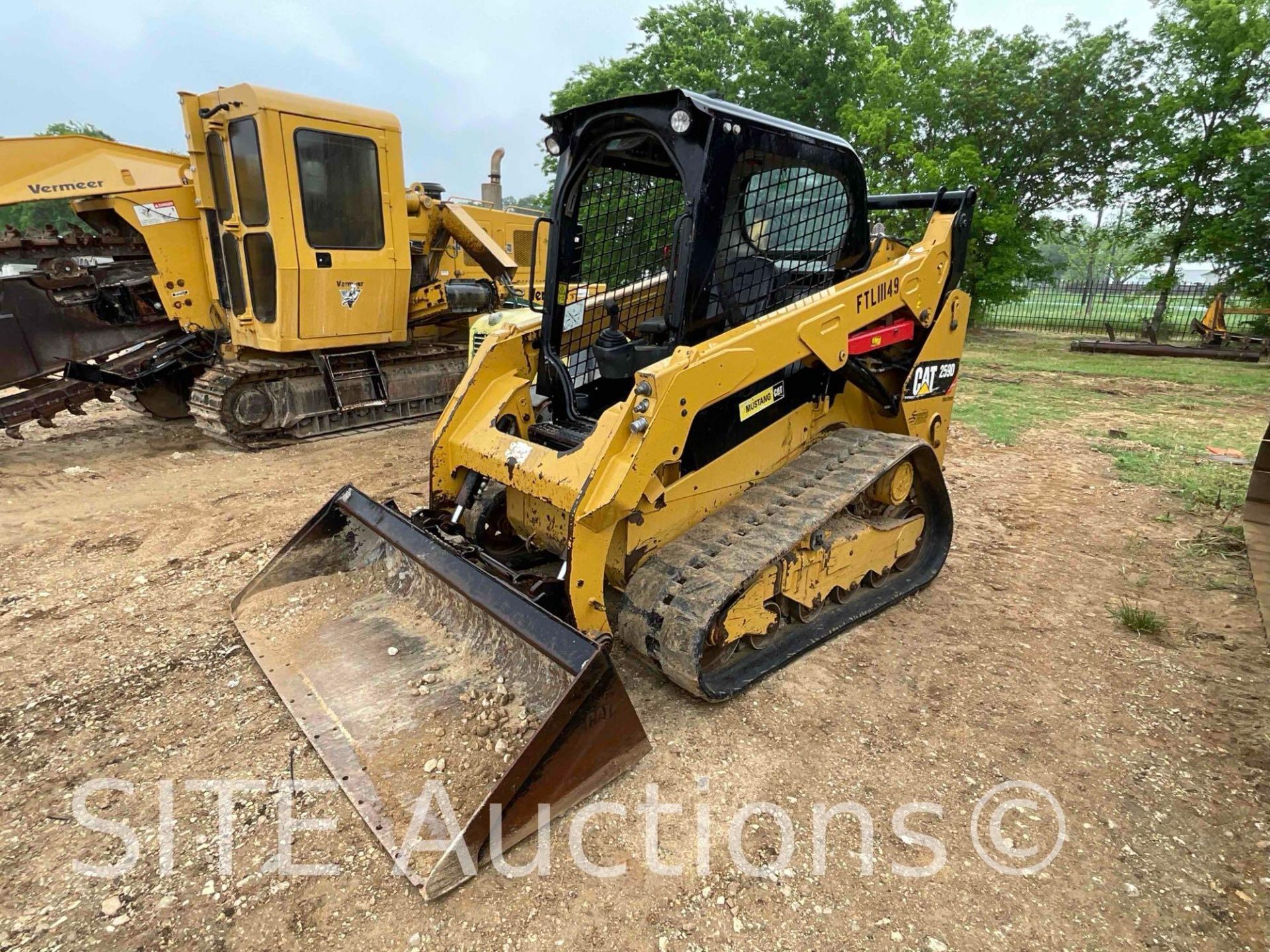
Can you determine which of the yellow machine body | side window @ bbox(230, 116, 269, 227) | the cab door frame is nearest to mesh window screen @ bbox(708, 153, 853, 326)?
the yellow machine body

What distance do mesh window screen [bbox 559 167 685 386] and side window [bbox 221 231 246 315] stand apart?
14.8ft

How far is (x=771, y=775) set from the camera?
104 inches

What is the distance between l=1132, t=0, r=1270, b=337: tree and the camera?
1700cm

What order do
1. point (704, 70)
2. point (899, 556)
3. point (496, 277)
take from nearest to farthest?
1. point (899, 556)
2. point (496, 277)
3. point (704, 70)

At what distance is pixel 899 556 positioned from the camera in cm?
403

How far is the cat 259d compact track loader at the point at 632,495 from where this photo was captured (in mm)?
2527

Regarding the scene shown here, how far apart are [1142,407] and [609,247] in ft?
29.5

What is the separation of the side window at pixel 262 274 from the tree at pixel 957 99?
1583 cm

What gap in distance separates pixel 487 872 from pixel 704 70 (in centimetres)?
2446

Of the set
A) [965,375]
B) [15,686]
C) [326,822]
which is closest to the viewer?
[326,822]

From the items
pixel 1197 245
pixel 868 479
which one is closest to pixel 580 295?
pixel 868 479

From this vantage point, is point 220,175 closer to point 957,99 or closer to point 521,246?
point 521,246

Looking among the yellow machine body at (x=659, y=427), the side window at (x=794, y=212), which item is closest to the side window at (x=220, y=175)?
the yellow machine body at (x=659, y=427)

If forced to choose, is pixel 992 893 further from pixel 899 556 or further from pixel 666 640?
pixel 899 556
